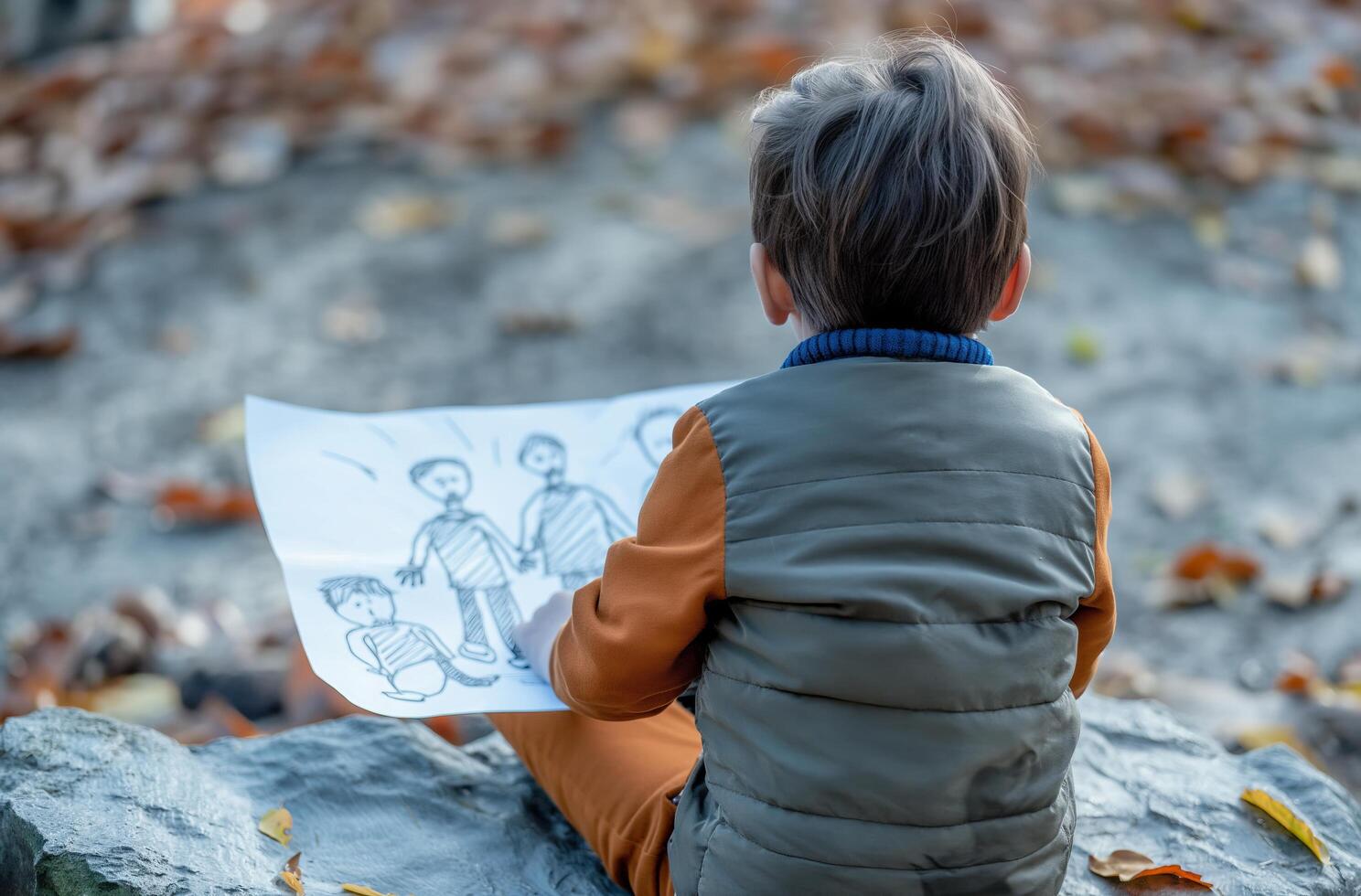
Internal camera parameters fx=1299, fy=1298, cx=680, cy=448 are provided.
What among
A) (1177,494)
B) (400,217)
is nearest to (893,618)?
(1177,494)

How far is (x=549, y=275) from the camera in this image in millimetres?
3900

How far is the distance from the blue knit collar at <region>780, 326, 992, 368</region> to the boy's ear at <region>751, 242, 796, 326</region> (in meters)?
0.08

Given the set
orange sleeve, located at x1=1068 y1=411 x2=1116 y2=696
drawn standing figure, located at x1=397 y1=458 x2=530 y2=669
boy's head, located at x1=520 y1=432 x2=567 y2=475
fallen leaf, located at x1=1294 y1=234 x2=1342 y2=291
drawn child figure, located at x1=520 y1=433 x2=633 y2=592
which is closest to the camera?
orange sleeve, located at x1=1068 y1=411 x2=1116 y2=696

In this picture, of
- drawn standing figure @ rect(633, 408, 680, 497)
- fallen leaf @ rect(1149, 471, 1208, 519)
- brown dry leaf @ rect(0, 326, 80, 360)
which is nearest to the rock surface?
drawn standing figure @ rect(633, 408, 680, 497)

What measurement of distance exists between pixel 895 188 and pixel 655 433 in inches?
32.5

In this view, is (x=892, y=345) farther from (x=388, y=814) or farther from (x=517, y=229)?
(x=517, y=229)

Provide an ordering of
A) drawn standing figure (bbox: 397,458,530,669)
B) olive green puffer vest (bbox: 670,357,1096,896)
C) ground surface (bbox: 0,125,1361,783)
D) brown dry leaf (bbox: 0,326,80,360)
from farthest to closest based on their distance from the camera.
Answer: brown dry leaf (bbox: 0,326,80,360), ground surface (bbox: 0,125,1361,783), drawn standing figure (bbox: 397,458,530,669), olive green puffer vest (bbox: 670,357,1096,896)

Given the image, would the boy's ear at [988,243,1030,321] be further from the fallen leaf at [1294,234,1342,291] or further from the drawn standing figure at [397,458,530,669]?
the fallen leaf at [1294,234,1342,291]

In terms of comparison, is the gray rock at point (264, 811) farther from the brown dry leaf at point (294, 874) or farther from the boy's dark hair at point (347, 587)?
the boy's dark hair at point (347, 587)

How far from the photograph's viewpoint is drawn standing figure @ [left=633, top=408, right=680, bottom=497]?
194 cm

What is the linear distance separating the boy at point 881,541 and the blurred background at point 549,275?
106 centimetres

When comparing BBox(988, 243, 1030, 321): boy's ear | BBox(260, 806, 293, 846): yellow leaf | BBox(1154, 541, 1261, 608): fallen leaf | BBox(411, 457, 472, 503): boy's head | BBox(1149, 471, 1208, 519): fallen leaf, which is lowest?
BBox(1154, 541, 1261, 608): fallen leaf

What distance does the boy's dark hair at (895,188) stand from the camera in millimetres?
1200

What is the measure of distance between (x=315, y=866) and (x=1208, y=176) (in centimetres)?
364
